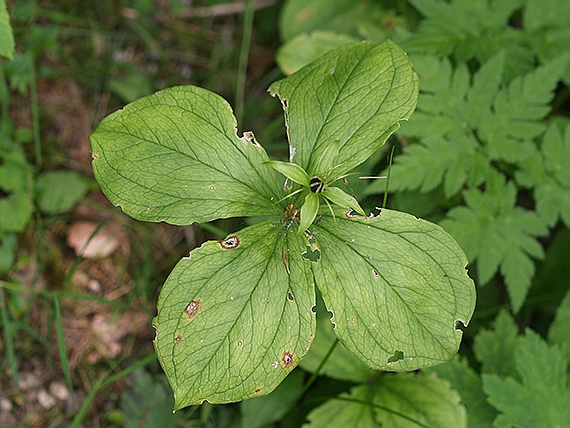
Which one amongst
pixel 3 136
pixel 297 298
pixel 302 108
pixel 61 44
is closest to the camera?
pixel 297 298

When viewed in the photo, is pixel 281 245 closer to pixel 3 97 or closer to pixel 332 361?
pixel 332 361

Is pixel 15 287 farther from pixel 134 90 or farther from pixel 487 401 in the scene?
pixel 487 401

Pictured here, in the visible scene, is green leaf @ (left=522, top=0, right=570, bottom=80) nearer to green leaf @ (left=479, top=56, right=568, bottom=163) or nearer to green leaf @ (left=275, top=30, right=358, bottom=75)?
green leaf @ (left=479, top=56, right=568, bottom=163)

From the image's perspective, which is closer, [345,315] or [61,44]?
[345,315]

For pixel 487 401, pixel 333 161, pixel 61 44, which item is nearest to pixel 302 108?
pixel 333 161

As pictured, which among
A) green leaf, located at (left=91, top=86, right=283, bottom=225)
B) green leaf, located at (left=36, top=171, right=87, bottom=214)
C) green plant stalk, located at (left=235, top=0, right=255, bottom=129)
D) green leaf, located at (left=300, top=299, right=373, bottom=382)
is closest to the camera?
green leaf, located at (left=91, top=86, right=283, bottom=225)

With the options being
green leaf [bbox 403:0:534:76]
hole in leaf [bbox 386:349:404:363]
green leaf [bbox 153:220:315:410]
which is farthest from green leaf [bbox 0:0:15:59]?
green leaf [bbox 403:0:534:76]

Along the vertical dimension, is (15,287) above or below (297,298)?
below
